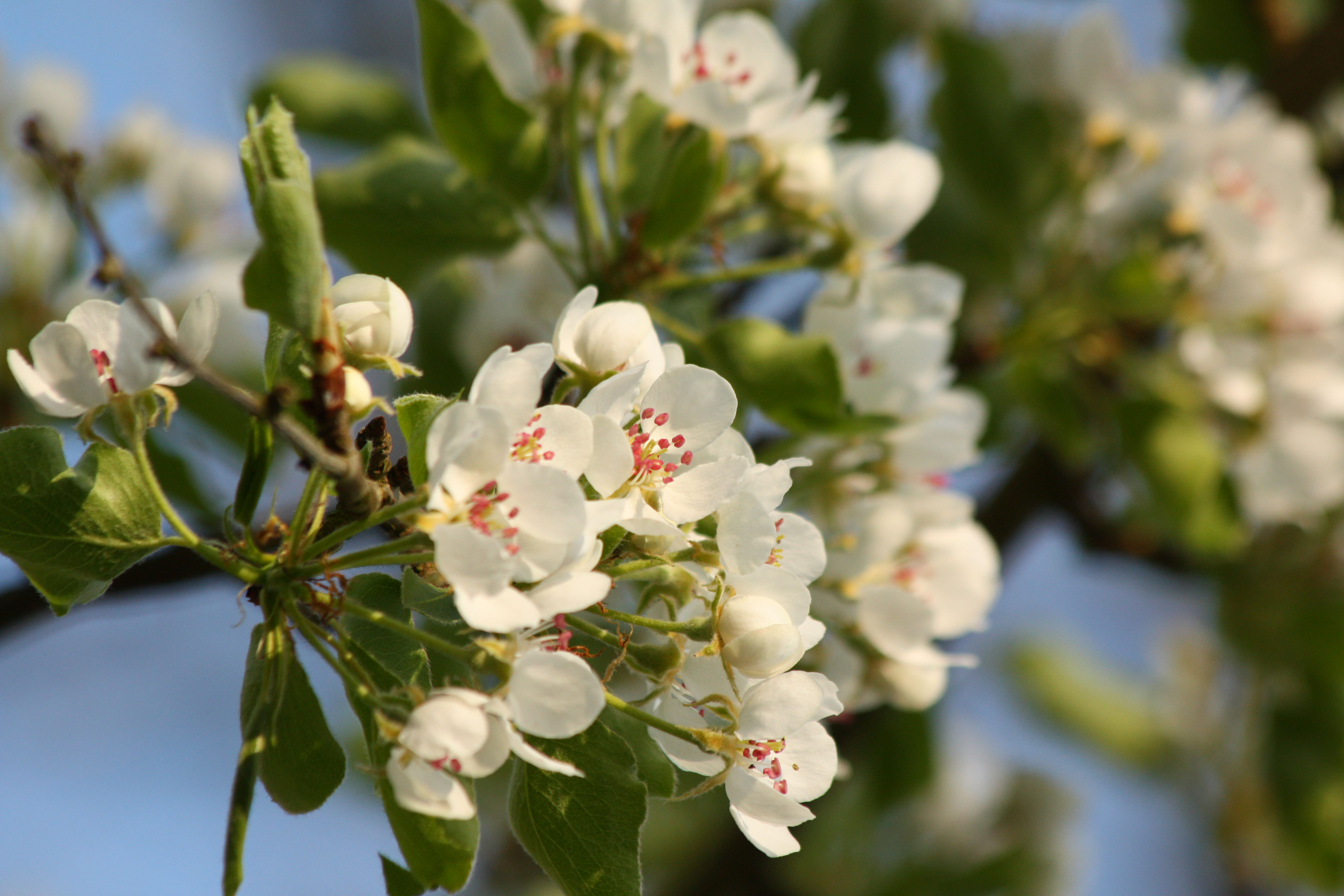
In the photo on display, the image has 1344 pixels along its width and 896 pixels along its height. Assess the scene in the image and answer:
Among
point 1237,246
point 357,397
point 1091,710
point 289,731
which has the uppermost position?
point 357,397

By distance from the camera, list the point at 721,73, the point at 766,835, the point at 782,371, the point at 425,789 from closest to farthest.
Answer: the point at 425,789
the point at 766,835
the point at 782,371
the point at 721,73

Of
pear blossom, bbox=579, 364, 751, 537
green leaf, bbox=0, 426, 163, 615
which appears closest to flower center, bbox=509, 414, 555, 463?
pear blossom, bbox=579, 364, 751, 537

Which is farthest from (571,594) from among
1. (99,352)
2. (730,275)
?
(730,275)

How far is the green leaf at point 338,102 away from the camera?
144cm

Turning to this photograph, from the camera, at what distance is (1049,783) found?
2.46 m

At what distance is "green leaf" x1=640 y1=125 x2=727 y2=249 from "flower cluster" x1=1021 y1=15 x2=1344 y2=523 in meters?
0.78

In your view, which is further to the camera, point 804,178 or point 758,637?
point 804,178

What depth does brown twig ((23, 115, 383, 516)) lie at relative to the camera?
0.55 m

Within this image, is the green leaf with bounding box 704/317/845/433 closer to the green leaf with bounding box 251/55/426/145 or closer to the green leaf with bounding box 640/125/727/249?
the green leaf with bounding box 640/125/727/249

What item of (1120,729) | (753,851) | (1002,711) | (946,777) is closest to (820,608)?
(753,851)

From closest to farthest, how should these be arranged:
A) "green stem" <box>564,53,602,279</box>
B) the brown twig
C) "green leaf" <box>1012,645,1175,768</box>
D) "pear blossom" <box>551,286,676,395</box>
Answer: the brown twig, "pear blossom" <box>551,286,676,395</box>, "green stem" <box>564,53,602,279</box>, "green leaf" <box>1012,645,1175,768</box>

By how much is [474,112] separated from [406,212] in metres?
0.12

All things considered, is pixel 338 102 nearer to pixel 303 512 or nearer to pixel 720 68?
pixel 720 68

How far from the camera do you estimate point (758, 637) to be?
2.30 feet
